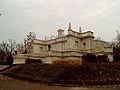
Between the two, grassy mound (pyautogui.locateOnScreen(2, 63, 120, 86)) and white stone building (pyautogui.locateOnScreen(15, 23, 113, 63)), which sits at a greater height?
white stone building (pyautogui.locateOnScreen(15, 23, 113, 63))

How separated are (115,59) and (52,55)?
42.0 ft

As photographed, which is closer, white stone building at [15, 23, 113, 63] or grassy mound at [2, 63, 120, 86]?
grassy mound at [2, 63, 120, 86]

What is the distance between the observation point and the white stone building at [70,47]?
1778 inches

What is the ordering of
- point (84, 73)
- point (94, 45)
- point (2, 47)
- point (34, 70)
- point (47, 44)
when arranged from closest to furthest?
1. point (84, 73)
2. point (34, 70)
3. point (94, 45)
4. point (47, 44)
5. point (2, 47)

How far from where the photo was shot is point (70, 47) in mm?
49781

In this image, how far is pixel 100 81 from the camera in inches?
969

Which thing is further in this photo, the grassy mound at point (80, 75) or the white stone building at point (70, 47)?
the white stone building at point (70, 47)

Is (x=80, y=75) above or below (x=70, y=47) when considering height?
below

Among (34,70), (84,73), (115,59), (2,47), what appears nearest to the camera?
(84,73)

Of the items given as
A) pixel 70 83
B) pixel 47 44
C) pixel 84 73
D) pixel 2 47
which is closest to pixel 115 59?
pixel 84 73

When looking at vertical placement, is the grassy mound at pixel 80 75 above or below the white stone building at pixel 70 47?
below

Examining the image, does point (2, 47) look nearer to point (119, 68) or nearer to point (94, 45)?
point (94, 45)

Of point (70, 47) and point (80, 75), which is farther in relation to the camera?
point (70, 47)

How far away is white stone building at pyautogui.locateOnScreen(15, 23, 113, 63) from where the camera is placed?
1778 inches
